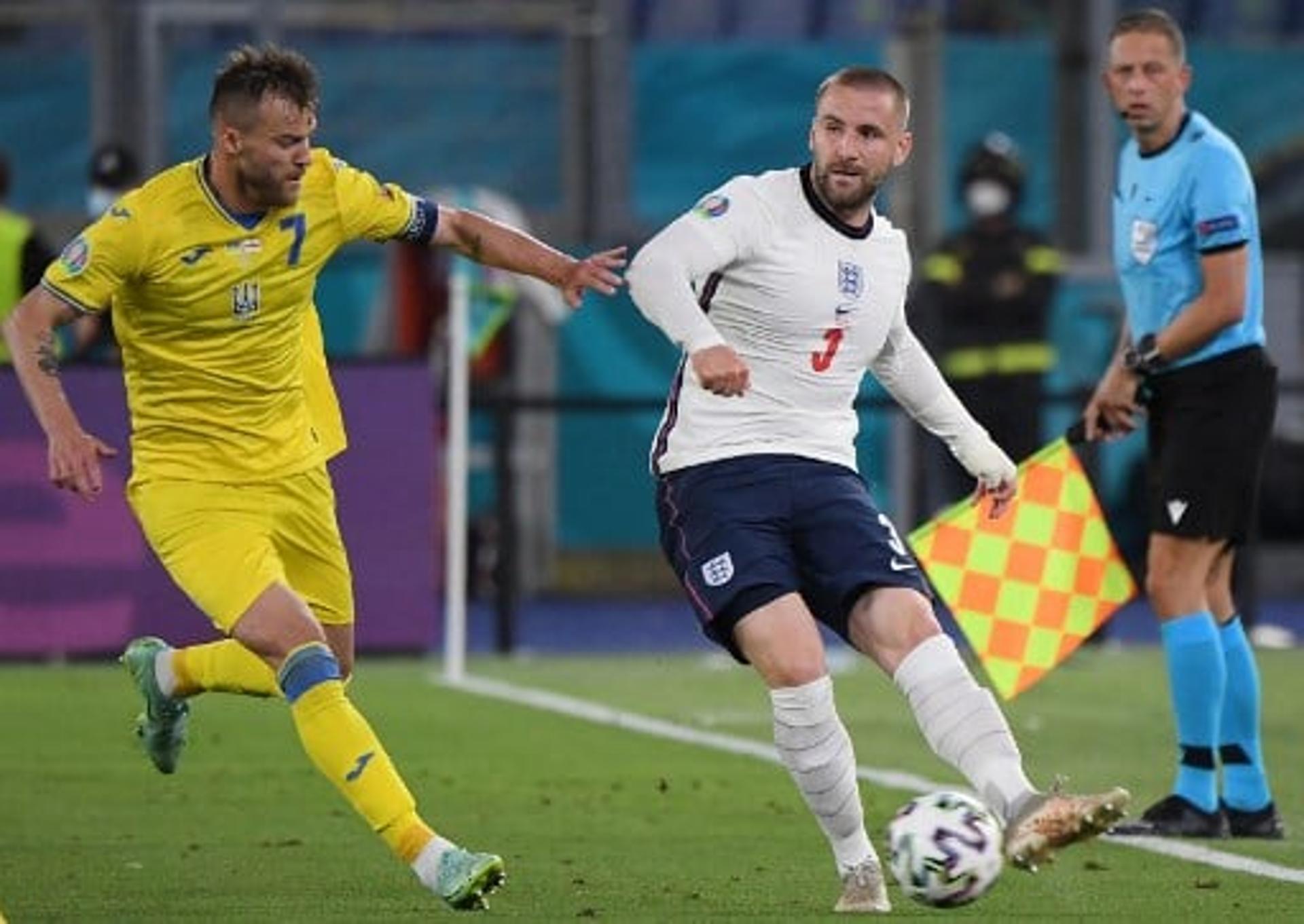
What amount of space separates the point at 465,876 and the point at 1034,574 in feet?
12.6

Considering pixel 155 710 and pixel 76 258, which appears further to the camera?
pixel 155 710

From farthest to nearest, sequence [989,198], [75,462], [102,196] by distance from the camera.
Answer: [989,198] < [102,196] < [75,462]

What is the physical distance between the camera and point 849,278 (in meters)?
9.14

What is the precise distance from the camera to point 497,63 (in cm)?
2308

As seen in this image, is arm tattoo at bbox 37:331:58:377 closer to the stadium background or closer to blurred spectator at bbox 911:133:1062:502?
blurred spectator at bbox 911:133:1062:502

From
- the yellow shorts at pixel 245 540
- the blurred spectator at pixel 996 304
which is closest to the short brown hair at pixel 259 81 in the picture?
the yellow shorts at pixel 245 540

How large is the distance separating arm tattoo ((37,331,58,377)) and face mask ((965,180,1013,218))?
10.6 m

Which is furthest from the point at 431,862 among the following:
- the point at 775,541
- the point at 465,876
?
the point at 775,541

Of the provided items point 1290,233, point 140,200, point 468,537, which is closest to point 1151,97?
point 140,200

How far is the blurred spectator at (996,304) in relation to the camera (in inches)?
752

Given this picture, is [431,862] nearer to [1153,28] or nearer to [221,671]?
[221,671]

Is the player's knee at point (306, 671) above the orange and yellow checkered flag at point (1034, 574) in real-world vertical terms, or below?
above

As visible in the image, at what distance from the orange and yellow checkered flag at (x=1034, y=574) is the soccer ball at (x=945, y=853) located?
314 centimetres

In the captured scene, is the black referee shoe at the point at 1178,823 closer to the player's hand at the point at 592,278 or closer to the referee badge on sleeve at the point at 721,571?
the referee badge on sleeve at the point at 721,571
